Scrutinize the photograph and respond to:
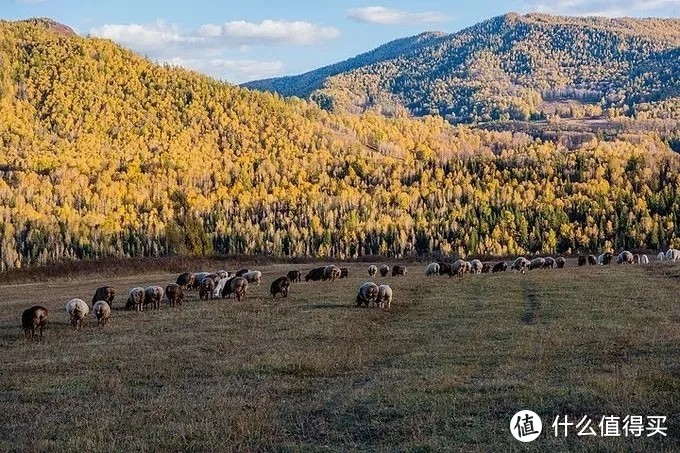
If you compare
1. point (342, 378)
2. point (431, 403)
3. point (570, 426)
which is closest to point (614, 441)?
point (570, 426)

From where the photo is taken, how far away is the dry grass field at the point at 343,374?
13422 millimetres

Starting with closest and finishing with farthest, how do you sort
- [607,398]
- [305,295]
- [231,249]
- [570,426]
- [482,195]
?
[570,426] → [607,398] → [305,295] → [231,249] → [482,195]

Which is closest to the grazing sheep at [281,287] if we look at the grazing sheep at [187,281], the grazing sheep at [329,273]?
the grazing sheep at [187,281]

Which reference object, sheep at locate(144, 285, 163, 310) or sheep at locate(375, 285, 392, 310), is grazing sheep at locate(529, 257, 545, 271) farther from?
sheep at locate(144, 285, 163, 310)

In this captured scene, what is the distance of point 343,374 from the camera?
20.1m

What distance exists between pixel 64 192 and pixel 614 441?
196m

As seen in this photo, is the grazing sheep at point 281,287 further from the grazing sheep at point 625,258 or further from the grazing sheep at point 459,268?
the grazing sheep at point 625,258

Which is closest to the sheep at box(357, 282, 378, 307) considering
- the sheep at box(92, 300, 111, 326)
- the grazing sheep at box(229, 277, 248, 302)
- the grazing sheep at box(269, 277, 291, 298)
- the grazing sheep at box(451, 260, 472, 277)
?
the grazing sheep at box(269, 277, 291, 298)

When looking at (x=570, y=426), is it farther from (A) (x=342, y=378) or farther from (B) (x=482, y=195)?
(B) (x=482, y=195)

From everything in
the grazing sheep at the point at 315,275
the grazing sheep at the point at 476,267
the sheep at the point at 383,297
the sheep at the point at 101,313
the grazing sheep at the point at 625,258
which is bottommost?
the grazing sheep at the point at 625,258

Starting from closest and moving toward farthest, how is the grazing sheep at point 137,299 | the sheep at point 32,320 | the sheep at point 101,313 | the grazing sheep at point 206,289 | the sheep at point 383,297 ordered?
the sheep at point 32,320 < the sheep at point 101,313 < the sheep at point 383,297 < the grazing sheep at point 137,299 < the grazing sheep at point 206,289

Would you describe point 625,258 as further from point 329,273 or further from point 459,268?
point 329,273

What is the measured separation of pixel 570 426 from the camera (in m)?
13.1

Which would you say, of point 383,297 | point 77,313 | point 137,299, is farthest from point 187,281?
point 383,297
